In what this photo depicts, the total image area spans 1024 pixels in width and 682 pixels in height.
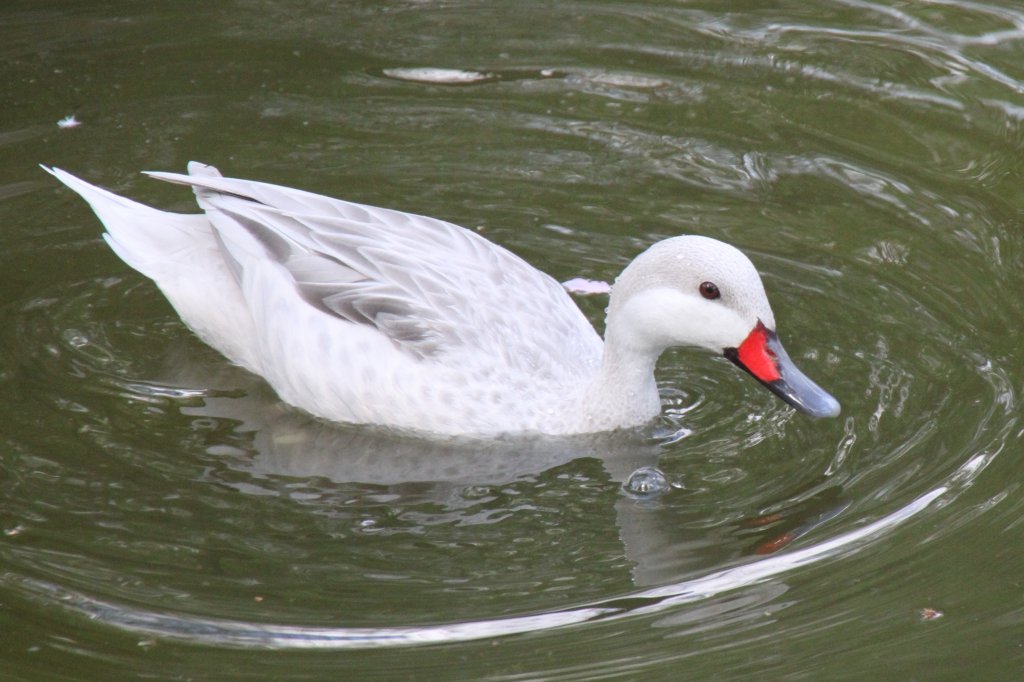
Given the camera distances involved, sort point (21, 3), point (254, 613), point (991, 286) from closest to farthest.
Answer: point (254, 613) < point (991, 286) < point (21, 3)

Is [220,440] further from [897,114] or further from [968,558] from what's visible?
[897,114]

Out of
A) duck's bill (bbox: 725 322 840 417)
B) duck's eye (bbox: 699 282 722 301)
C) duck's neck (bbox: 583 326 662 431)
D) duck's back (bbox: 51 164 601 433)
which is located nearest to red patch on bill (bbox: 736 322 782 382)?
duck's bill (bbox: 725 322 840 417)

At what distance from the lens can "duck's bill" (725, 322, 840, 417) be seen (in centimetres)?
591

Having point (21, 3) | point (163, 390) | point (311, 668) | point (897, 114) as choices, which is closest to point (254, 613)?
point (311, 668)

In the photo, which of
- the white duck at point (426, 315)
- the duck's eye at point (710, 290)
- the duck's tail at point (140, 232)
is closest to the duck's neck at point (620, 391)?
the white duck at point (426, 315)

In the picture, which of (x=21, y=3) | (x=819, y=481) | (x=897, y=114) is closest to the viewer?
(x=819, y=481)

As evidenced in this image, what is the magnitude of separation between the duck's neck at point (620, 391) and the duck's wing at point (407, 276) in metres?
0.20

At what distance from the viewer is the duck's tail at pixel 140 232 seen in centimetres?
710

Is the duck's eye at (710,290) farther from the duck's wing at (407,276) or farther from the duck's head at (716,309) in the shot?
the duck's wing at (407,276)

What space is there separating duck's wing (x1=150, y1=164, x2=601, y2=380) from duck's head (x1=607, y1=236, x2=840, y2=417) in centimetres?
60

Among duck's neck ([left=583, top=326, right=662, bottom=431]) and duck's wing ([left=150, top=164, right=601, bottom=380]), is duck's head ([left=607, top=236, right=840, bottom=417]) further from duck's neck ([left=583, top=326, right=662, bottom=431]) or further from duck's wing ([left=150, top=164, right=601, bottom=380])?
duck's wing ([left=150, top=164, right=601, bottom=380])

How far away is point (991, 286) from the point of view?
290 inches

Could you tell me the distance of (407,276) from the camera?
6.65m

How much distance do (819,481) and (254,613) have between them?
7.56 feet
